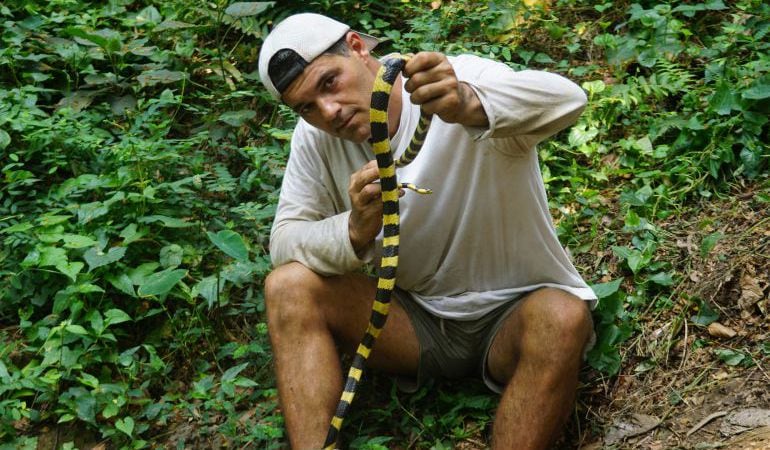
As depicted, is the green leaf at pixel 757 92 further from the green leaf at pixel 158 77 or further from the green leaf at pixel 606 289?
the green leaf at pixel 158 77

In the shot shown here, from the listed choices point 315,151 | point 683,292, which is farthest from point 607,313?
point 315,151

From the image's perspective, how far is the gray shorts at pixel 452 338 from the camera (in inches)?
126

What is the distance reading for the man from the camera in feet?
9.29

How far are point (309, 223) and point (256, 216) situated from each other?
104 cm

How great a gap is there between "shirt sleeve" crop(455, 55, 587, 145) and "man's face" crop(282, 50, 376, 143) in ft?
1.60

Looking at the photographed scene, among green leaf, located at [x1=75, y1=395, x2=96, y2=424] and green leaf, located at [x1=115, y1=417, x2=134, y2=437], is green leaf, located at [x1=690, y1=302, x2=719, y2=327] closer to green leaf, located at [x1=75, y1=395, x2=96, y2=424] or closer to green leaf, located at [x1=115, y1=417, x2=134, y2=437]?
green leaf, located at [x1=115, y1=417, x2=134, y2=437]

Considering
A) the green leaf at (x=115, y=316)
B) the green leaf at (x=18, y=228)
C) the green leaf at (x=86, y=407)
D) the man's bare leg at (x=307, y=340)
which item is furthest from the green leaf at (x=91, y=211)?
the man's bare leg at (x=307, y=340)

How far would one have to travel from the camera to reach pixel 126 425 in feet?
11.1

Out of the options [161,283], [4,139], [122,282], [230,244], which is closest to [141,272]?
[122,282]

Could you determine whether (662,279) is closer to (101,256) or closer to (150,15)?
(101,256)

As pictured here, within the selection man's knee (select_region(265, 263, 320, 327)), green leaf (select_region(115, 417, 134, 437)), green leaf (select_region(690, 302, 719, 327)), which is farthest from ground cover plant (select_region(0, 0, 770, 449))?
man's knee (select_region(265, 263, 320, 327))

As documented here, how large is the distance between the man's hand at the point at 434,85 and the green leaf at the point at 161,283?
5.58ft

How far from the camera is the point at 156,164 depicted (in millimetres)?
4535

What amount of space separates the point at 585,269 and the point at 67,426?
8.57 feet
